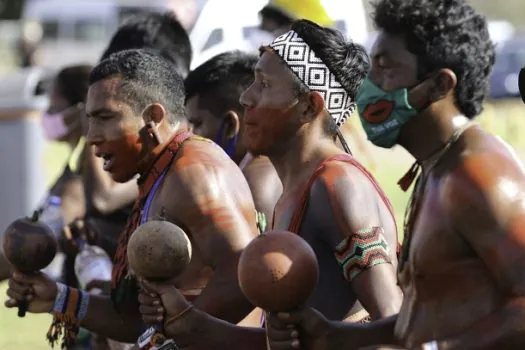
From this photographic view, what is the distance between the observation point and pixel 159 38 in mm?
8039

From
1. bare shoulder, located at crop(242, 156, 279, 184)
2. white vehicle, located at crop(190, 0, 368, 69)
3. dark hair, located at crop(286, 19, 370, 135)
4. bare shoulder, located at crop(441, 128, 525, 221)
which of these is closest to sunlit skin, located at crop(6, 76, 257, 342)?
dark hair, located at crop(286, 19, 370, 135)

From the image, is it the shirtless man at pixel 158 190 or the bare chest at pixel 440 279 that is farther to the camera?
the shirtless man at pixel 158 190

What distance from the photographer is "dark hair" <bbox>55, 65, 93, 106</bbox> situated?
875cm

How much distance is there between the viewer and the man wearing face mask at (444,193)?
392 centimetres

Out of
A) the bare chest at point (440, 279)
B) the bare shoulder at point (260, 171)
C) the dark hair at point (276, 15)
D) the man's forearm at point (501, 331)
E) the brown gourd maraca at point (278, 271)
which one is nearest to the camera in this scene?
the man's forearm at point (501, 331)

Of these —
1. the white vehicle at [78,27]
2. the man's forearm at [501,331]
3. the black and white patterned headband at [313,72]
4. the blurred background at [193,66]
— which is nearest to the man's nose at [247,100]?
the black and white patterned headband at [313,72]

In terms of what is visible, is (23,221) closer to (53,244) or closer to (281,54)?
(53,244)

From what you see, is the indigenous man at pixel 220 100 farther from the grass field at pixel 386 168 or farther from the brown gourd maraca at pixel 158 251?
the grass field at pixel 386 168

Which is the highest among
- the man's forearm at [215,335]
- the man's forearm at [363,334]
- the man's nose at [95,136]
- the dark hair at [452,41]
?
the dark hair at [452,41]

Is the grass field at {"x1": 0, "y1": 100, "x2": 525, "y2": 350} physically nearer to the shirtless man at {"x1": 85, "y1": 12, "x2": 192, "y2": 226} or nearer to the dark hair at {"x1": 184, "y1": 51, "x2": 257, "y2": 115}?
the shirtless man at {"x1": 85, "y1": 12, "x2": 192, "y2": 226}

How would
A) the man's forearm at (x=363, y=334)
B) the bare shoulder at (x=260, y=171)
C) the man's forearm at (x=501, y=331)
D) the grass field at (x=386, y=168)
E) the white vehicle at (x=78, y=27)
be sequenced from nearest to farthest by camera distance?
the man's forearm at (x=501, y=331) → the man's forearm at (x=363, y=334) → the bare shoulder at (x=260, y=171) → the grass field at (x=386, y=168) → the white vehicle at (x=78, y=27)

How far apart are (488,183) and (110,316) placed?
91.8 inches

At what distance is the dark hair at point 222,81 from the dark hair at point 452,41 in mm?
2430

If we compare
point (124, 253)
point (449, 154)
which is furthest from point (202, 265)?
point (449, 154)
